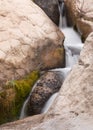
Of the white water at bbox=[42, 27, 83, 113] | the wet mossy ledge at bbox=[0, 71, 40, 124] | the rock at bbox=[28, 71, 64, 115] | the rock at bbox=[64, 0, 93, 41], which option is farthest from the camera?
the rock at bbox=[64, 0, 93, 41]

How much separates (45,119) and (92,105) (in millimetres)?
644

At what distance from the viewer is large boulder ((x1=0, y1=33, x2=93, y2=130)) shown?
404cm

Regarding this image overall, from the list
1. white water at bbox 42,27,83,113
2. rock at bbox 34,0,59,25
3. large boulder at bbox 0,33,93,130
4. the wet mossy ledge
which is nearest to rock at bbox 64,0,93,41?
white water at bbox 42,27,83,113

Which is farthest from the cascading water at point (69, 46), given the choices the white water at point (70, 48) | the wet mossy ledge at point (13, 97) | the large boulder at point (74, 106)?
the large boulder at point (74, 106)

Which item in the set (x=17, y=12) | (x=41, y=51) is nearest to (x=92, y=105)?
(x=41, y=51)

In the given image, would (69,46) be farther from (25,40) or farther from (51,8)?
(51,8)

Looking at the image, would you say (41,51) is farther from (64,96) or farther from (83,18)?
(64,96)

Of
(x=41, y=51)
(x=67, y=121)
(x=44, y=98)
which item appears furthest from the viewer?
(x=41, y=51)

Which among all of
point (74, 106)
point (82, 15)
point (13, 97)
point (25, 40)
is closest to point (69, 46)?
point (82, 15)

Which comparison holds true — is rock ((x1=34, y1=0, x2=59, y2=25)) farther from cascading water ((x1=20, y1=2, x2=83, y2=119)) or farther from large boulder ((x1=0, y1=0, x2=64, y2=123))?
large boulder ((x1=0, y1=0, x2=64, y2=123))

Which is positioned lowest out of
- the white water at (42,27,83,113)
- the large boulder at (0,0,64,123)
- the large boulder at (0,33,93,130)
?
the white water at (42,27,83,113)

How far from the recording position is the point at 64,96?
4730mm

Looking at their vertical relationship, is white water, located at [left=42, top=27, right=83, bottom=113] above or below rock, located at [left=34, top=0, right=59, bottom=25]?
below

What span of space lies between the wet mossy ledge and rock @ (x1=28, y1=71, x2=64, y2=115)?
17 centimetres
